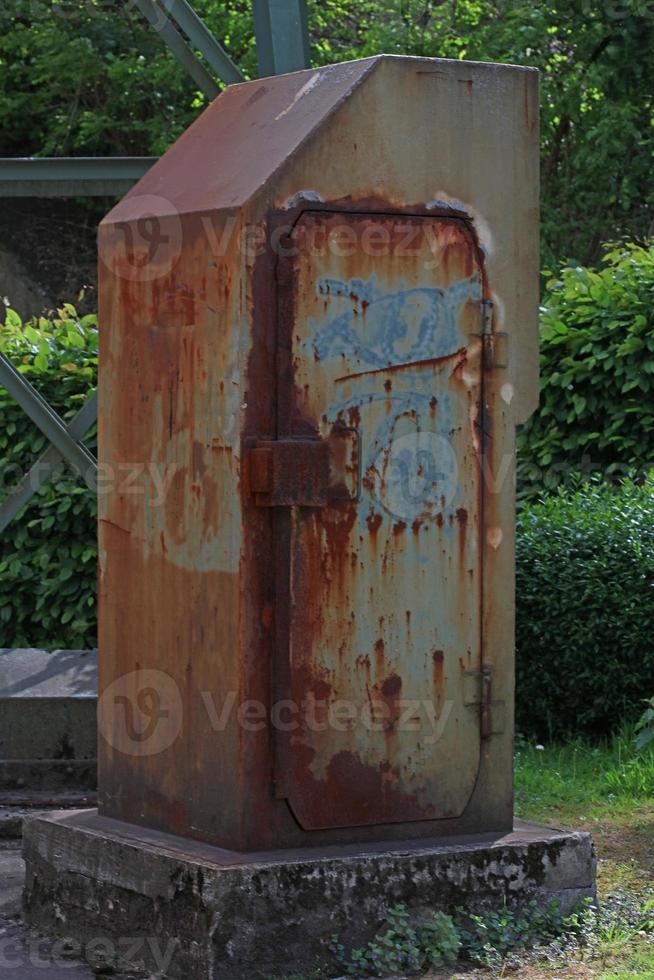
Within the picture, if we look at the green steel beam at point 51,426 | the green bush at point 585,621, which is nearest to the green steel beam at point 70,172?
the green steel beam at point 51,426

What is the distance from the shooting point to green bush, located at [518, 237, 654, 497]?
7.95 metres

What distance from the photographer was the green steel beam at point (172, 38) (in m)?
5.94

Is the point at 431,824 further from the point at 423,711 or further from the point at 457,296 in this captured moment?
the point at 457,296

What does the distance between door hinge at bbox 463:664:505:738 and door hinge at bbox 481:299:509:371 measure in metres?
0.83

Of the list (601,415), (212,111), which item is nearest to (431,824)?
(212,111)

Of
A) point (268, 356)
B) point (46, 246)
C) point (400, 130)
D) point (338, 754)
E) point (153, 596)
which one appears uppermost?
point (46, 246)

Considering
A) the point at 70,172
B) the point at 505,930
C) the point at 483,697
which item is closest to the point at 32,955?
the point at 505,930

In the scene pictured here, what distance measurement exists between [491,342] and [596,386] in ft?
13.0

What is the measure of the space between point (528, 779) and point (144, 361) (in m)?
2.93

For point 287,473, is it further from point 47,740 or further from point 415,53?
point 415,53

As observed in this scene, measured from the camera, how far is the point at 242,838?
390 cm

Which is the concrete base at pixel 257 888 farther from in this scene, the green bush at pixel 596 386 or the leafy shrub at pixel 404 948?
the green bush at pixel 596 386

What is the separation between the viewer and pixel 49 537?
8.11 m

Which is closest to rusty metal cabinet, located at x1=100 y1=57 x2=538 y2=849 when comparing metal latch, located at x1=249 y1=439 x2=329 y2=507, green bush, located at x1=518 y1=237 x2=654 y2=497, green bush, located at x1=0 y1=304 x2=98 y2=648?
metal latch, located at x1=249 y1=439 x2=329 y2=507
